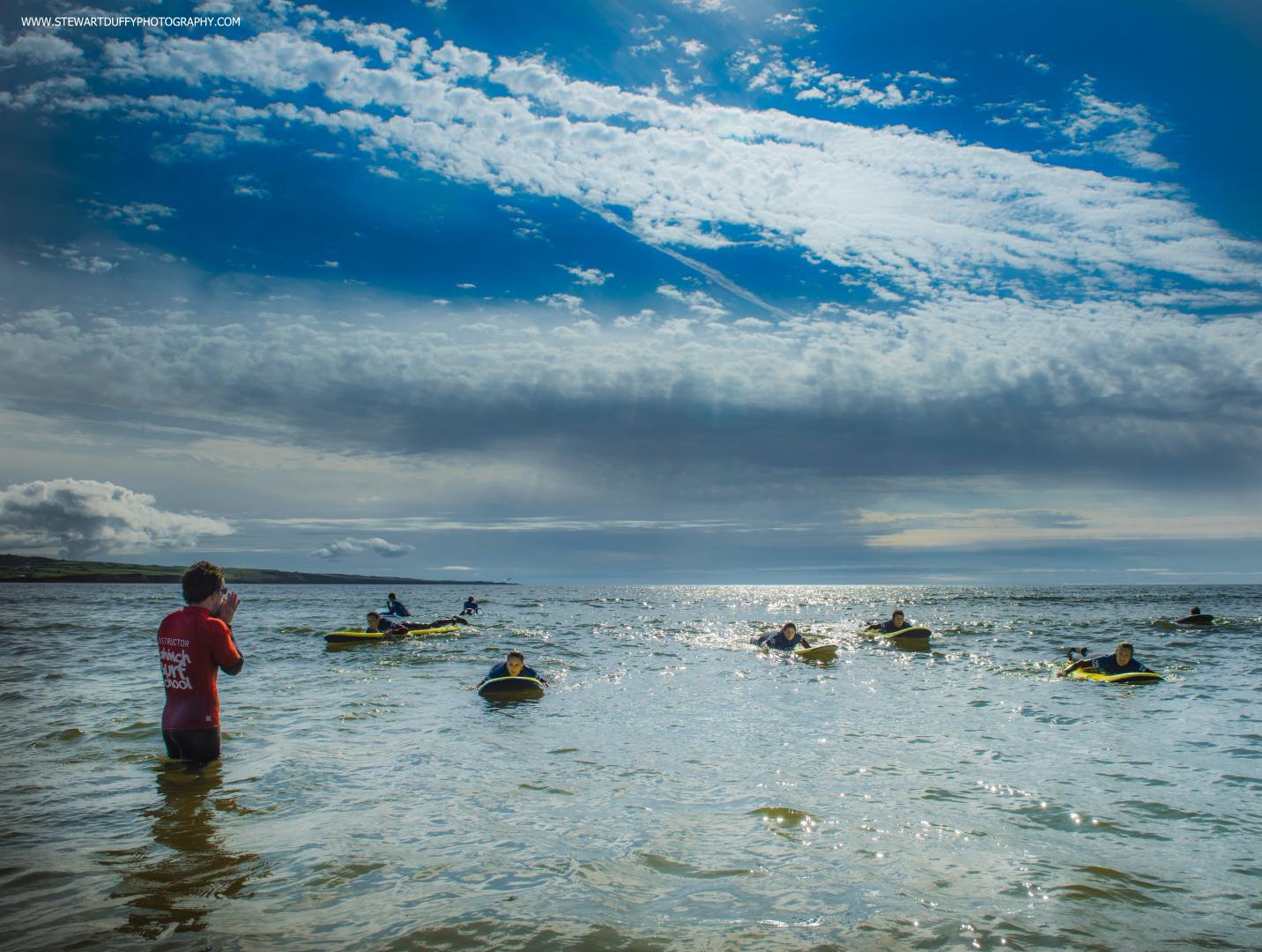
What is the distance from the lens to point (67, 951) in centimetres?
515

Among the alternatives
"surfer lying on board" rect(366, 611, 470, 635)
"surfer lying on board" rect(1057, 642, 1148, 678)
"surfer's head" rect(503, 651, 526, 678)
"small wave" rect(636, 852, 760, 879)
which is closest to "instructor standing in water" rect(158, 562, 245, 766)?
"small wave" rect(636, 852, 760, 879)

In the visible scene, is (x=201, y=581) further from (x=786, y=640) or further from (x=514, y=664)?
(x=786, y=640)

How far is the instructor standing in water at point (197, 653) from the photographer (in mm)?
8406

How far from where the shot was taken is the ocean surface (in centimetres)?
598

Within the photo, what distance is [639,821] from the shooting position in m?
8.72

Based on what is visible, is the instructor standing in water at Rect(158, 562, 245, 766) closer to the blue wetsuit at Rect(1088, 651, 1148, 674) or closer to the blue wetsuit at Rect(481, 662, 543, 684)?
Result: the blue wetsuit at Rect(481, 662, 543, 684)

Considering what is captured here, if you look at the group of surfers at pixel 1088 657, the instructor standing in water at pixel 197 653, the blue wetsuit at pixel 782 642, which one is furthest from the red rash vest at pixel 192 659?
the blue wetsuit at pixel 782 642

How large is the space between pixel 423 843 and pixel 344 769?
374 cm

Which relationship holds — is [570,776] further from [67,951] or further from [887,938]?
[67,951]

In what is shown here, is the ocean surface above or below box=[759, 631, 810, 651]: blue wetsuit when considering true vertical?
above

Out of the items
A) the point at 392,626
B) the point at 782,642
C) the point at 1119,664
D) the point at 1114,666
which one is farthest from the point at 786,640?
the point at 392,626

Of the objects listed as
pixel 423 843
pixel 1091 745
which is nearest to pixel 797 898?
pixel 423 843

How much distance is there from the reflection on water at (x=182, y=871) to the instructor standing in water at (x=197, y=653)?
77 cm

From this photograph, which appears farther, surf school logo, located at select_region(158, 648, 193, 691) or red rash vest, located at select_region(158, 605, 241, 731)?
surf school logo, located at select_region(158, 648, 193, 691)
